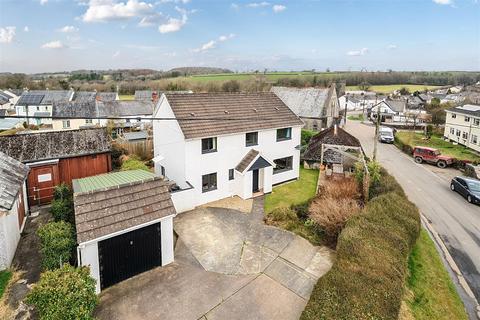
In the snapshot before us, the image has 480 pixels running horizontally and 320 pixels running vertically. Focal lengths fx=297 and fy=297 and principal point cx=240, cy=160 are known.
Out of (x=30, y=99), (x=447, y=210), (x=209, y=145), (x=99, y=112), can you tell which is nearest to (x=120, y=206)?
(x=209, y=145)

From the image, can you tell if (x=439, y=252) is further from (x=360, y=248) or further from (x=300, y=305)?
(x=300, y=305)

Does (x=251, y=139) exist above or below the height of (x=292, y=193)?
above

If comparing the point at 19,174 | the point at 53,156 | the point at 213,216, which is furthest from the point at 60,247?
the point at 53,156

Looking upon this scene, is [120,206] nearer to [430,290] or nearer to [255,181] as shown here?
[255,181]

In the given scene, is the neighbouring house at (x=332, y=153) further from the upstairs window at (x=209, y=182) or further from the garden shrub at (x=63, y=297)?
the garden shrub at (x=63, y=297)

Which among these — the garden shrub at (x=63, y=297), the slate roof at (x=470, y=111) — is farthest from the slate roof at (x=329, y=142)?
the garden shrub at (x=63, y=297)

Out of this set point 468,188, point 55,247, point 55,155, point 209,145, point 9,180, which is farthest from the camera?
point 468,188

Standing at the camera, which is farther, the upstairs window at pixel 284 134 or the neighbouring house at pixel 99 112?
the neighbouring house at pixel 99 112
